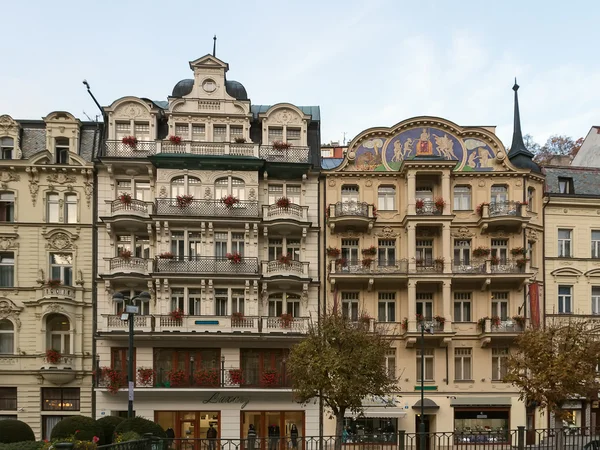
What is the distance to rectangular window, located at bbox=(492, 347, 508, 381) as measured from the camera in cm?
3806

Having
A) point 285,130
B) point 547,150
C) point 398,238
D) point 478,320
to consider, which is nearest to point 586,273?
point 478,320

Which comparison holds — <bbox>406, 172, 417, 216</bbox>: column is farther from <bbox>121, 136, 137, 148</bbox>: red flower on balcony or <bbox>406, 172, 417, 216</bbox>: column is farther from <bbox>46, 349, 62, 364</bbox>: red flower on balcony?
<bbox>46, 349, 62, 364</bbox>: red flower on balcony

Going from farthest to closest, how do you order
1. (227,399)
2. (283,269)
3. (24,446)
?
(283,269), (227,399), (24,446)

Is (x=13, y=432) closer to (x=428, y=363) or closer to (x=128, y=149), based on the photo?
(x=128, y=149)

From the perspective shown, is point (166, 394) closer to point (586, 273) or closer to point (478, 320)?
point (478, 320)

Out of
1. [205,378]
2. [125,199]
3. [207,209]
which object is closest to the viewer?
[205,378]

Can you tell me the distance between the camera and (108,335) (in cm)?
3619

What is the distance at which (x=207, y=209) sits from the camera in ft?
124

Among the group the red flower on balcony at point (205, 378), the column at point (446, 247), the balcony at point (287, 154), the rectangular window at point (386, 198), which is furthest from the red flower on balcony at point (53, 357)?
the column at point (446, 247)

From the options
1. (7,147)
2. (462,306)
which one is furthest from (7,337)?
(462,306)

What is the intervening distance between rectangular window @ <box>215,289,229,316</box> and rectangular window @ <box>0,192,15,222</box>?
1190 cm

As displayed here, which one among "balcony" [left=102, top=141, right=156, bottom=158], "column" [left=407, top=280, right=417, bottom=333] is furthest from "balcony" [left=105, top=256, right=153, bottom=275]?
"column" [left=407, top=280, right=417, bottom=333]

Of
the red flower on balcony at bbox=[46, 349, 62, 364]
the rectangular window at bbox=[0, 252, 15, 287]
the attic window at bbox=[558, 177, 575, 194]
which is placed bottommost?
the red flower on balcony at bbox=[46, 349, 62, 364]

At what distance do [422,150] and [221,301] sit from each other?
1422cm
